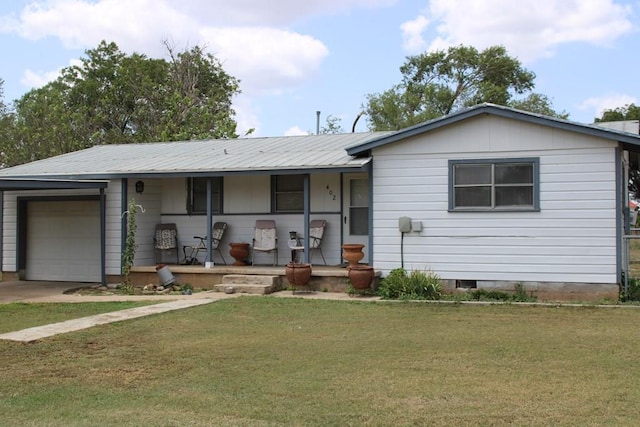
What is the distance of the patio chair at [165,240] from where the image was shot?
15.3 m

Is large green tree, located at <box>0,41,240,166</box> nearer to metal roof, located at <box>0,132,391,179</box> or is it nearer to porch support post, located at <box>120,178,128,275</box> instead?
metal roof, located at <box>0,132,391,179</box>

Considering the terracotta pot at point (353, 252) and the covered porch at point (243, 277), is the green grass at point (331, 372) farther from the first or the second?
the covered porch at point (243, 277)

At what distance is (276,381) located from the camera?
19.8 feet

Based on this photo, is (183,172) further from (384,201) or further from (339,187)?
(384,201)

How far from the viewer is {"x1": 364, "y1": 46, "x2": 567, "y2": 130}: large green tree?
3984 centimetres

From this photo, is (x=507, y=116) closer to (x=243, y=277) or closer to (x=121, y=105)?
(x=243, y=277)

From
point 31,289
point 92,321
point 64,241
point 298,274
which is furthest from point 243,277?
point 64,241

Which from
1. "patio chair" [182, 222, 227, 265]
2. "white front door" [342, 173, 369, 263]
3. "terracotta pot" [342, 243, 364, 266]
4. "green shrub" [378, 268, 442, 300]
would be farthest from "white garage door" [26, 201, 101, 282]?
"green shrub" [378, 268, 442, 300]

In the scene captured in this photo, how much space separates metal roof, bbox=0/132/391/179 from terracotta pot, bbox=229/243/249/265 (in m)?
1.80

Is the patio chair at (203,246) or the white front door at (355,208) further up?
the white front door at (355,208)

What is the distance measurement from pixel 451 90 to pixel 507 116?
98.9ft

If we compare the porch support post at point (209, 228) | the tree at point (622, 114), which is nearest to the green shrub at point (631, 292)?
the porch support post at point (209, 228)

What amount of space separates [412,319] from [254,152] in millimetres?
7062

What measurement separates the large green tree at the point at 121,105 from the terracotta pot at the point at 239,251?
16.4 metres
